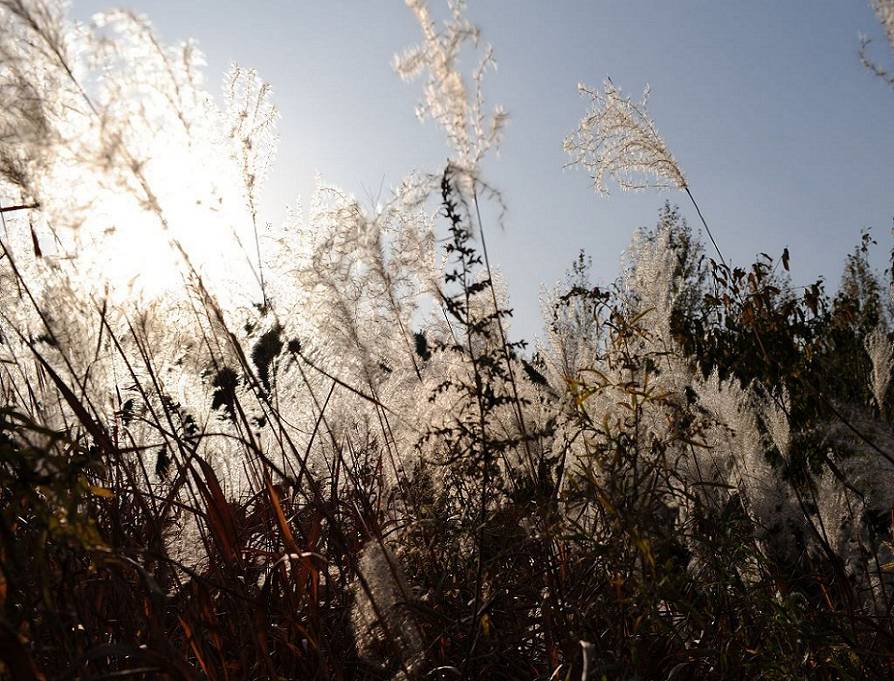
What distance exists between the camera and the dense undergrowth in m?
1.65

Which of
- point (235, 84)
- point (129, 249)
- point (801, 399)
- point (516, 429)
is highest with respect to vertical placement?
point (235, 84)

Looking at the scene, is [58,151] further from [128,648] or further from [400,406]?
[400,406]

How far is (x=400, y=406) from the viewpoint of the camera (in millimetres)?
3725

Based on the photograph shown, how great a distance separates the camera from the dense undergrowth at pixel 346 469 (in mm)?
1654

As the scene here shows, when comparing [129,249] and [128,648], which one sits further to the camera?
[129,249]

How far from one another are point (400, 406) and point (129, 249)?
1739 millimetres

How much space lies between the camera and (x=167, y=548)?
87.2 inches

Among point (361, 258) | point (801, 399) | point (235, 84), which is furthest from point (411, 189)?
point (801, 399)

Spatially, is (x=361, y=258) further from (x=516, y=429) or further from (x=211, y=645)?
(x=211, y=645)

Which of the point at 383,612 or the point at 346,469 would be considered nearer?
the point at 383,612

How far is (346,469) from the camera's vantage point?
256 centimetres

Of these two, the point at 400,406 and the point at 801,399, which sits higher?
the point at 400,406

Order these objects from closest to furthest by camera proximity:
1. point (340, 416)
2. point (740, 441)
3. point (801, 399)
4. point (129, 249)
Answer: point (129, 249), point (740, 441), point (340, 416), point (801, 399)

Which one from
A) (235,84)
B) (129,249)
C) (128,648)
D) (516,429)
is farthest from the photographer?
(516,429)
